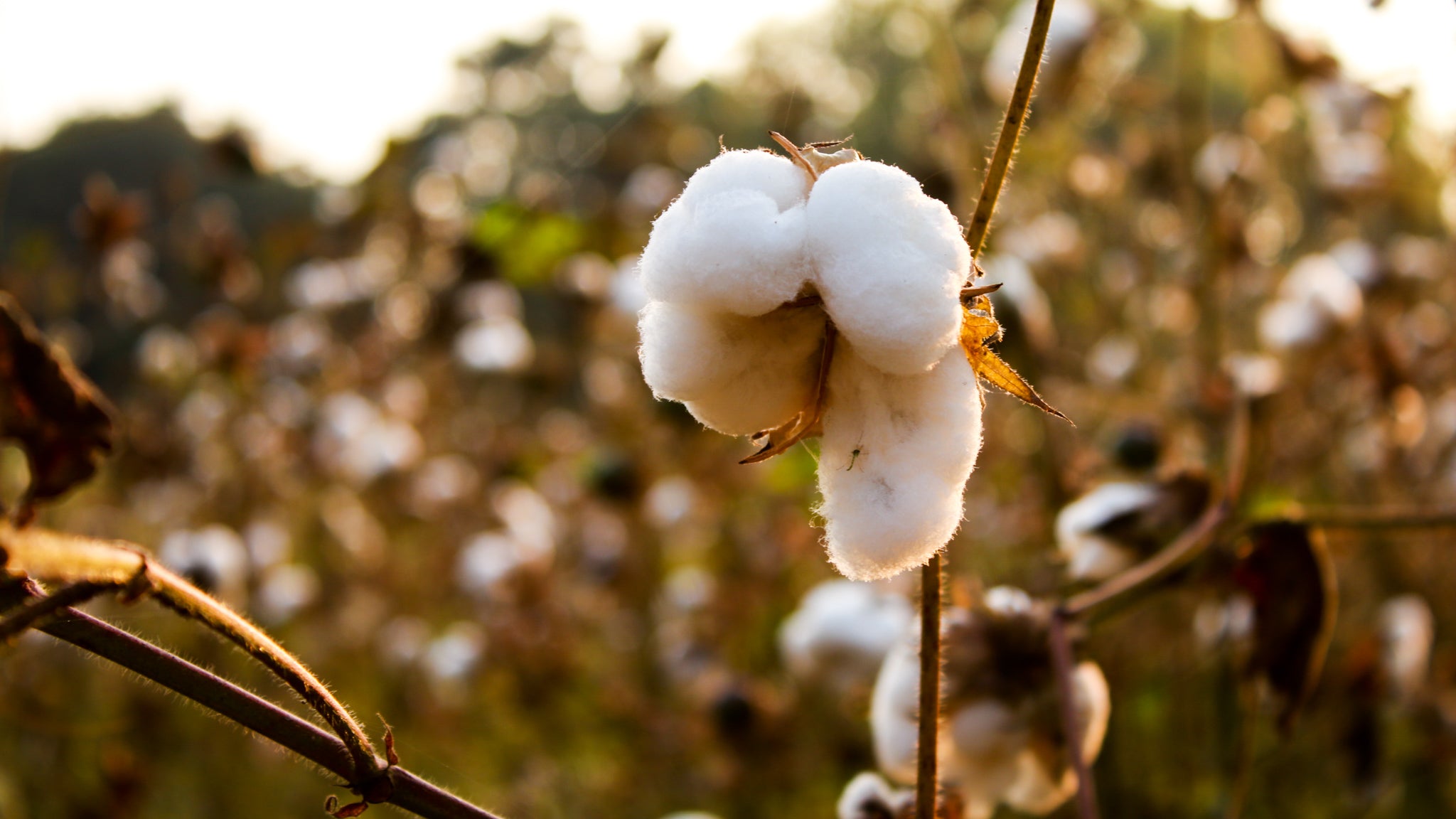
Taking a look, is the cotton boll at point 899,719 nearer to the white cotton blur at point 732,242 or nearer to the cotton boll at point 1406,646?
the white cotton blur at point 732,242

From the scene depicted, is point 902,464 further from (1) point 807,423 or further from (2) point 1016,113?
(2) point 1016,113

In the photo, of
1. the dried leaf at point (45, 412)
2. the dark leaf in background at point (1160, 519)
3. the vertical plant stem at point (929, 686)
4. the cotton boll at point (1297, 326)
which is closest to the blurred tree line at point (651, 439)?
the cotton boll at point (1297, 326)

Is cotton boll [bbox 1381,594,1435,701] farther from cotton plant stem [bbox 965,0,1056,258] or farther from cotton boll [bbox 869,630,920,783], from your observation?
cotton plant stem [bbox 965,0,1056,258]

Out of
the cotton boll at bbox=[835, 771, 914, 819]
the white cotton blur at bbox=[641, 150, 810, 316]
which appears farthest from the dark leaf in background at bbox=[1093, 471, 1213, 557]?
the white cotton blur at bbox=[641, 150, 810, 316]

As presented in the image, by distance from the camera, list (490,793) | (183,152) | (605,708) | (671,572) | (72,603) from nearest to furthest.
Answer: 1. (72,603)
2. (490,793)
3. (605,708)
4. (671,572)
5. (183,152)

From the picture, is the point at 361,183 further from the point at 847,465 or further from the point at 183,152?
the point at 183,152

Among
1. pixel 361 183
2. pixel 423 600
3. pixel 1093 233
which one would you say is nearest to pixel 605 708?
pixel 423 600
